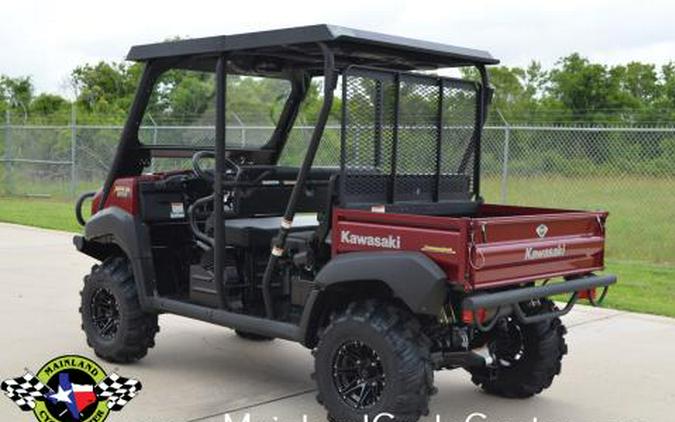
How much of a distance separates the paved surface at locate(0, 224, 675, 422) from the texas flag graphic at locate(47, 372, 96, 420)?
0.19 metres

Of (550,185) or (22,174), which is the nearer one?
(550,185)

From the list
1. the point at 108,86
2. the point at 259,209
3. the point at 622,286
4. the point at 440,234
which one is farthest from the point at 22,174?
the point at 440,234

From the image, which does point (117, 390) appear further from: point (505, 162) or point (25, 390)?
point (505, 162)

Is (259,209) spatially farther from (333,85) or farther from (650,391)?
(650,391)

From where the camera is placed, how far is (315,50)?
5574 millimetres

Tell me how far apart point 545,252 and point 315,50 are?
1.82 metres

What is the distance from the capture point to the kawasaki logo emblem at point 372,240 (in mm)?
4676

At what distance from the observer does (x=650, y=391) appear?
5.89 metres

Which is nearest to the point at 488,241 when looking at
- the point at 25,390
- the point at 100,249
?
the point at 25,390

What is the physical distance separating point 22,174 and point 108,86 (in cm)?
1331

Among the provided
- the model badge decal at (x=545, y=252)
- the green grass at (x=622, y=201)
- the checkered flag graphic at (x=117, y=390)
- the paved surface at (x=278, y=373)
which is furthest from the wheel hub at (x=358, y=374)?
the green grass at (x=622, y=201)

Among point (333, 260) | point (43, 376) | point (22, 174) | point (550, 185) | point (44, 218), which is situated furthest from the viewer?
point (22, 174)

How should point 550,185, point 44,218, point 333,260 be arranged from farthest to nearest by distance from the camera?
point 44,218
point 550,185
point 333,260

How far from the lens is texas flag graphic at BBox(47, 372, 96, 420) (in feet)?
16.7
